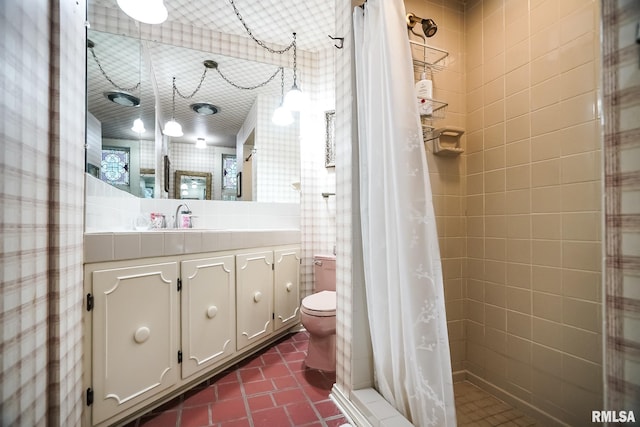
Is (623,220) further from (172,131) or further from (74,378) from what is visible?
(172,131)

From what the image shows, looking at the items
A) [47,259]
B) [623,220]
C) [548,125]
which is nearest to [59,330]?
[47,259]

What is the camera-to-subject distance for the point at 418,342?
1.13 metres

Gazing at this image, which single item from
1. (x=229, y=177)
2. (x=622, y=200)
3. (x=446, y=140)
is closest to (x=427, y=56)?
(x=446, y=140)

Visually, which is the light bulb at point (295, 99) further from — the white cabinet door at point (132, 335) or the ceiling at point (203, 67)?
the white cabinet door at point (132, 335)

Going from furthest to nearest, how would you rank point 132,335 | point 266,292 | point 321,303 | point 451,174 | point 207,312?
point 266,292 → point 321,303 → point 451,174 → point 207,312 → point 132,335

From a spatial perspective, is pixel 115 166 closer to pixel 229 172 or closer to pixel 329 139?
pixel 229 172

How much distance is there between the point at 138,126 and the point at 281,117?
1.19 metres

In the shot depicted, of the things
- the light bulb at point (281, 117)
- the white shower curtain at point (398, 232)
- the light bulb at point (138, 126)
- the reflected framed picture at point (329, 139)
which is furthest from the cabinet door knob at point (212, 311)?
the light bulb at point (281, 117)

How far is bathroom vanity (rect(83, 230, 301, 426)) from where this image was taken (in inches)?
49.1

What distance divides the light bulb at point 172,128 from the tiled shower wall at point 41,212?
123 cm

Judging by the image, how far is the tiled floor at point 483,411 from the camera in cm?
142

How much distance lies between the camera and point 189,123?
2490 mm

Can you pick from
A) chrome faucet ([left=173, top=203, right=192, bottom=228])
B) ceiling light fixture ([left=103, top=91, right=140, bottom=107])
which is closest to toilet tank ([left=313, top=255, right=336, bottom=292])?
chrome faucet ([left=173, top=203, right=192, bottom=228])

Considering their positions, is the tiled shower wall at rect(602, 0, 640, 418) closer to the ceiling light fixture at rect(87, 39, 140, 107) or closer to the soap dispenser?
the soap dispenser
